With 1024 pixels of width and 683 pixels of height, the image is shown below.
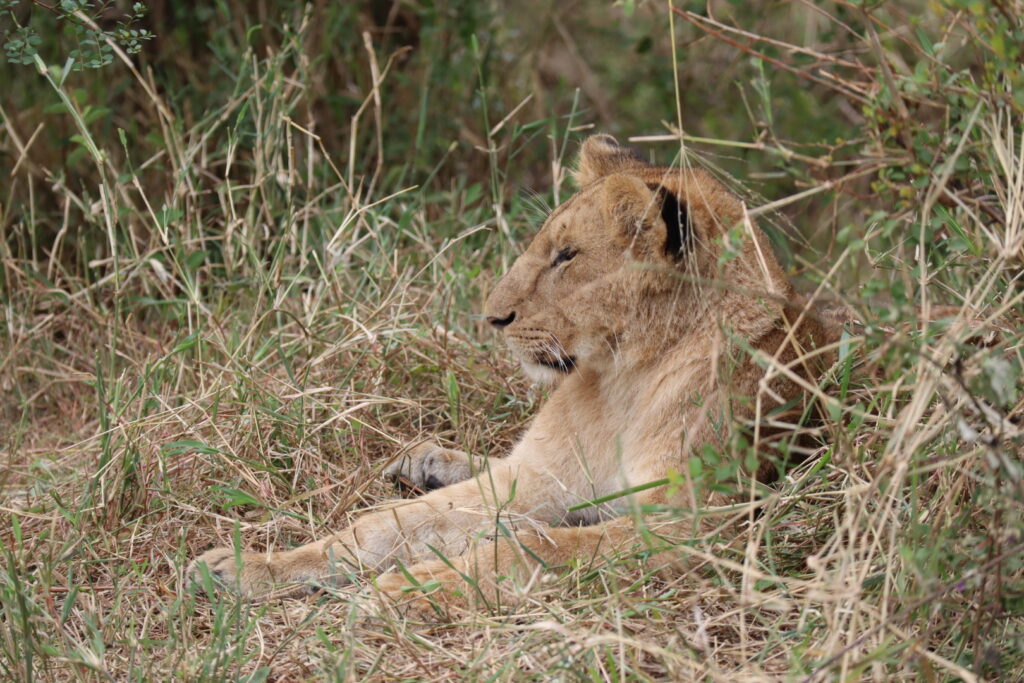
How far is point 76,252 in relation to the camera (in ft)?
17.8

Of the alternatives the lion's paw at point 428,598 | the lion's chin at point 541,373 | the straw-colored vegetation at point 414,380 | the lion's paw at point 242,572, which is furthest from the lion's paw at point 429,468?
the lion's paw at point 428,598

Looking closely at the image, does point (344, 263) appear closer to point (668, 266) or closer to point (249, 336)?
point (249, 336)

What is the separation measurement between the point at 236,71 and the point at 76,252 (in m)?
1.19

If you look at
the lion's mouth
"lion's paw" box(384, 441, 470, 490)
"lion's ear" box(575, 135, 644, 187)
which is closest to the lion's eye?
the lion's mouth

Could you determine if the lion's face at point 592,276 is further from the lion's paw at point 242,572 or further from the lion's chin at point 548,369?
the lion's paw at point 242,572

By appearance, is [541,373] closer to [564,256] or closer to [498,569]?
[564,256]

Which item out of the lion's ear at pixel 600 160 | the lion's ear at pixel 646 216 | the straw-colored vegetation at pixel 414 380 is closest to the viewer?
the straw-colored vegetation at pixel 414 380

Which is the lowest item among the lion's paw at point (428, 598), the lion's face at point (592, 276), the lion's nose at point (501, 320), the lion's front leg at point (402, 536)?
the lion's front leg at point (402, 536)

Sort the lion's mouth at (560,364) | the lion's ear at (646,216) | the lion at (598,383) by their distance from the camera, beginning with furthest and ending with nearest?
1. the lion's mouth at (560,364)
2. the lion's ear at (646,216)
3. the lion at (598,383)

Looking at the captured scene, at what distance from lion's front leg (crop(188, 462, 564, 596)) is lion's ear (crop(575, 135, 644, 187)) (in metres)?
0.97

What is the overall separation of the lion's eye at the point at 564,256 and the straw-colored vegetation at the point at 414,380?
428 mm

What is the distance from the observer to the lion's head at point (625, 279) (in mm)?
3355

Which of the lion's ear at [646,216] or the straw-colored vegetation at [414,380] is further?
the lion's ear at [646,216]

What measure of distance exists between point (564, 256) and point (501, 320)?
0.86 feet
